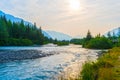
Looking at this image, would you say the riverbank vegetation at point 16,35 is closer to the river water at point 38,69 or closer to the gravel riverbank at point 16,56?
the gravel riverbank at point 16,56

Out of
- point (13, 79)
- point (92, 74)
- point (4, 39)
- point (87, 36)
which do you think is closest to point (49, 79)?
point (13, 79)

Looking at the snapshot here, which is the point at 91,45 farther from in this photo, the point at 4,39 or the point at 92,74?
the point at 92,74

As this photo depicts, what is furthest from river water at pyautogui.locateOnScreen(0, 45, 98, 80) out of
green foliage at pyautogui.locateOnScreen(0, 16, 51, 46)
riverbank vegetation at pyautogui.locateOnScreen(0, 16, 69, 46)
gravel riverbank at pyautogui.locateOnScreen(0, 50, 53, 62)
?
riverbank vegetation at pyautogui.locateOnScreen(0, 16, 69, 46)

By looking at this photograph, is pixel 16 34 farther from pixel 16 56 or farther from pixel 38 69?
pixel 38 69

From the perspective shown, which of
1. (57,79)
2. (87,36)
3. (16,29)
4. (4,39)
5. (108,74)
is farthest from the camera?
(87,36)

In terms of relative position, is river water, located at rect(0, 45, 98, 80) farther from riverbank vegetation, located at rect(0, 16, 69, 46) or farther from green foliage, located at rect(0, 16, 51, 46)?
riverbank vegetation, located at rect(0, 16, 69, 46)

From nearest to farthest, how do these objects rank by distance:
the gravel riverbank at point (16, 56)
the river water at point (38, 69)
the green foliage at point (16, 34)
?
the river water at point (38, 69) < the gravel riverbank at point (16, 56) < the green foliage at point (16, 34)

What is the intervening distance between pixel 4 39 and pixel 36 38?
130 ft

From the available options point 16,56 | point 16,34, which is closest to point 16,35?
point 16,34

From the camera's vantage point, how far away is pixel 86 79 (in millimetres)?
16969

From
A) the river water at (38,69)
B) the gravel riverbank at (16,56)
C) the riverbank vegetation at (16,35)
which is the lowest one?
the river water at (38,69)

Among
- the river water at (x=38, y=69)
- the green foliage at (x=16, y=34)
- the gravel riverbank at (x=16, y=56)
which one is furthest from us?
the green foliage at (x=16, y=34)

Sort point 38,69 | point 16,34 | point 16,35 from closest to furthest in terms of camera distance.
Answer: point 38,69 < point 16,34 < point 16,35

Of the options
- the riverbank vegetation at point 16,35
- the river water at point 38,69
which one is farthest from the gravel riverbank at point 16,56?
the riverbank vegetation at point 16,35
